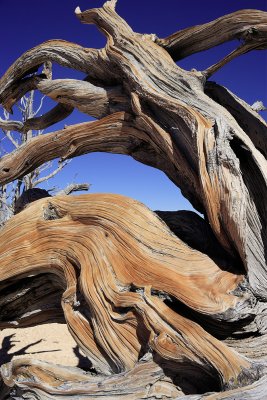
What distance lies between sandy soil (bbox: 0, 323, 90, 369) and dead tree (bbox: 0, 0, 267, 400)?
11.1 feet

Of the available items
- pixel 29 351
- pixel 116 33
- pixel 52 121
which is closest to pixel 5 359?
pixel 29 351

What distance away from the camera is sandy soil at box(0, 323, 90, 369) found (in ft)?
21.0

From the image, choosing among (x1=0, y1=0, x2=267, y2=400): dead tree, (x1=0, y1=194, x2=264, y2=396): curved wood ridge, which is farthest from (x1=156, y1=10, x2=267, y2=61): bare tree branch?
(x1=0, y1=194, x2=264, y2=396): curved wood ridge

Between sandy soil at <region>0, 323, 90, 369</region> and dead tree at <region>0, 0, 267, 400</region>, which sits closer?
dead tree at <region>0, 0, 267, 400</region>

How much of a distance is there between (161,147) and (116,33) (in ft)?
3.47

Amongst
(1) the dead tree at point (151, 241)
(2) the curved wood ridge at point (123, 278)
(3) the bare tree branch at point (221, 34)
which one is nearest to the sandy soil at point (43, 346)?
(1) the dead tree at point (151, 241)

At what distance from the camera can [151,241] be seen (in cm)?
267

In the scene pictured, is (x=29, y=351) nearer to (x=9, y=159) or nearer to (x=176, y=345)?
(x=9, y=159)

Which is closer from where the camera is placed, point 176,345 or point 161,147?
point 176,345

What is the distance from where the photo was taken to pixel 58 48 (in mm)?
3496

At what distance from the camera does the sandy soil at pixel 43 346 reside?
6.41 m

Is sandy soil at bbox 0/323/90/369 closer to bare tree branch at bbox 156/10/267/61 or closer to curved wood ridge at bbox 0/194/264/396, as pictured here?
curved wood ridge at bbox 0/194/264/396

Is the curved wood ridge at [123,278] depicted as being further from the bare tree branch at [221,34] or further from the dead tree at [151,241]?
the bare tree branch at [221,34]

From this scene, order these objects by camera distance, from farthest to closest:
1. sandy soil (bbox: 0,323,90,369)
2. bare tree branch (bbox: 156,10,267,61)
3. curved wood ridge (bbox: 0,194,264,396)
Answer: sandy soil (bbox: 0,323,90,369) < bare tree branch (bbox: 156,10,267,61) < curved wood ridge (bbox: 0,194,264,396)
